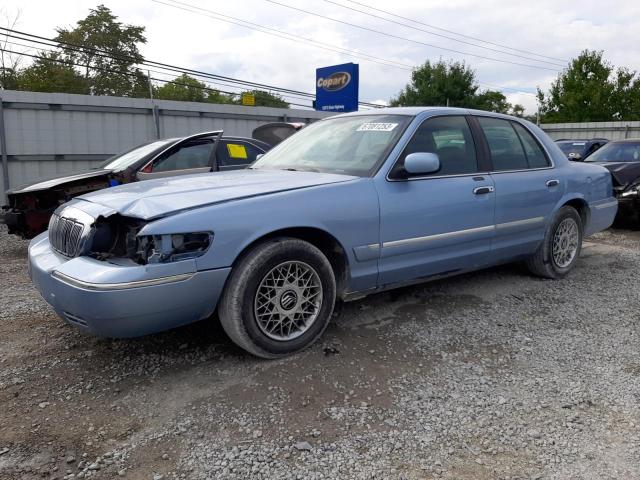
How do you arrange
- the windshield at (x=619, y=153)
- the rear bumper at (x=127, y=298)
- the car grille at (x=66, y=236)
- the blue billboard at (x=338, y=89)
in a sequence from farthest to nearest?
the blue billboard at (x=338, y=89), the windshield at (x=619, y=153), the car grille at (x=66, y=236), the rear bumper at (x=127, y=298)

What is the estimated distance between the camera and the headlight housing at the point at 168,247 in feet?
8.90

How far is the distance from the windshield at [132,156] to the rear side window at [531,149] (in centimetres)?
445

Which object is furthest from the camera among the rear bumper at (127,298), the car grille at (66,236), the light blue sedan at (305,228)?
the car grille at (66,236)

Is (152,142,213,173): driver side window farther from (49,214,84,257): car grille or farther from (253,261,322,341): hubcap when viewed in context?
(253,261,322,341): hubcap

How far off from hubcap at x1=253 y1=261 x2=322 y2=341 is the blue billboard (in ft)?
58.8

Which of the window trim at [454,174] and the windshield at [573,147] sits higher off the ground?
the windshield at [573,147]

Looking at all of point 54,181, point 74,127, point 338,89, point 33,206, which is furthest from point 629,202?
point 338,89

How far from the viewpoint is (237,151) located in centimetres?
731

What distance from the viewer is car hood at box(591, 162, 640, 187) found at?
8125 millimetres

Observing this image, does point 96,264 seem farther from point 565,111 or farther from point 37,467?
point 565,111

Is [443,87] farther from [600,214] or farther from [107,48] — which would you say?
[600,214]

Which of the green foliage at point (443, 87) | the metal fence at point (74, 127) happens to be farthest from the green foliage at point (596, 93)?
the metal fence at point (74, 127)

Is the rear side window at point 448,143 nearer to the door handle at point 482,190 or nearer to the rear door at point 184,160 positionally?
the door handle at point 482,190

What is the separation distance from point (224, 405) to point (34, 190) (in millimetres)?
4671
